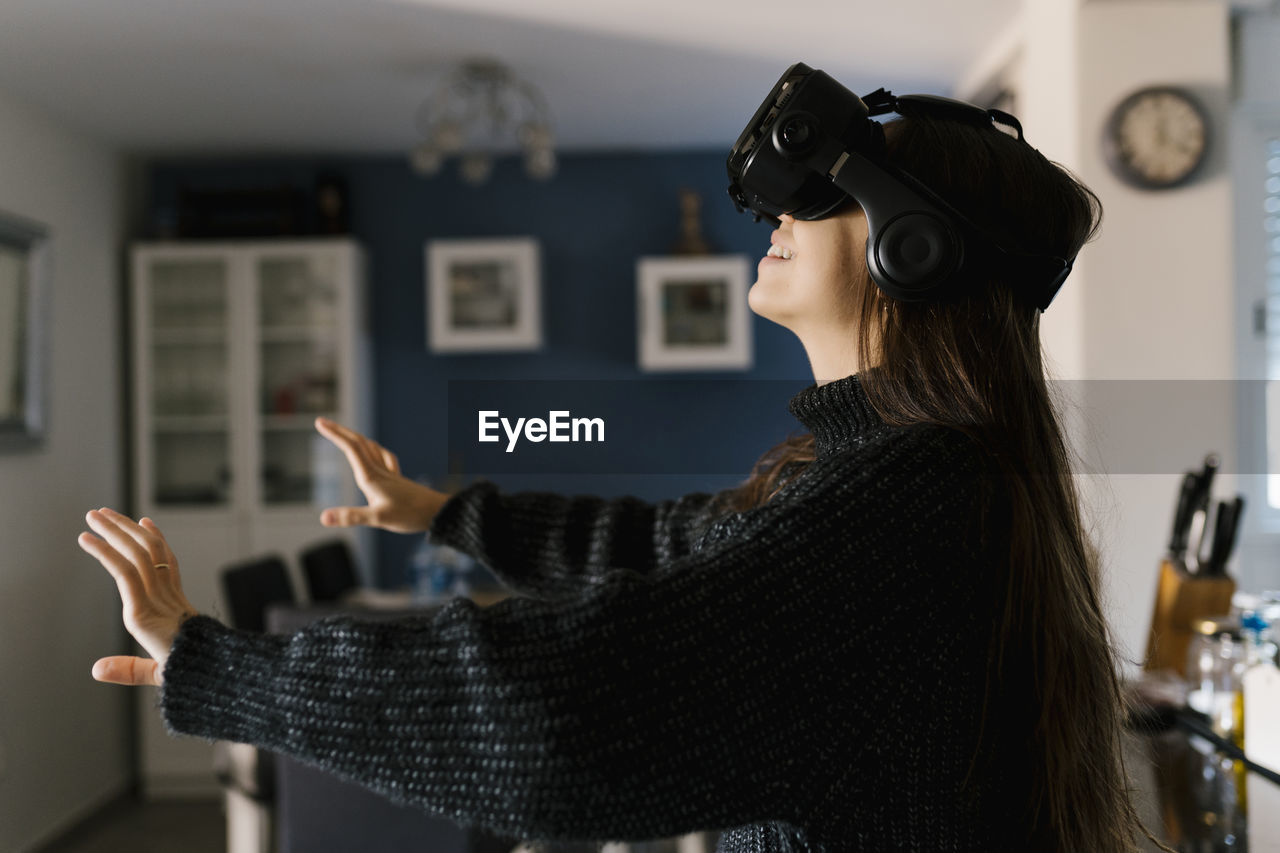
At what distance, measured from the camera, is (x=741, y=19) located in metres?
2.63

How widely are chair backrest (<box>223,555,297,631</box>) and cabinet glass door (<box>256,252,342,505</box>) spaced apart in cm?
100

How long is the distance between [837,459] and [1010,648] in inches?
7.1

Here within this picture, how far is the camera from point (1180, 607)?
1.48 meters

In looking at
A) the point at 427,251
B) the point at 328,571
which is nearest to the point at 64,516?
the point at 328,571

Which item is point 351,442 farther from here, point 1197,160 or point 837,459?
point 1197,160

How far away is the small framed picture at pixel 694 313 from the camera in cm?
389

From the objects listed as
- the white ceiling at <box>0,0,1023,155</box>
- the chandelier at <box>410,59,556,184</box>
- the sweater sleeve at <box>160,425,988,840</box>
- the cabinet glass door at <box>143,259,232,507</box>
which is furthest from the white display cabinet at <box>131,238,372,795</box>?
the sweater sleeve at <box>160,425,988,840</box>

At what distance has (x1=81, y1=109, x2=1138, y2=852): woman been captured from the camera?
→ 53 cm

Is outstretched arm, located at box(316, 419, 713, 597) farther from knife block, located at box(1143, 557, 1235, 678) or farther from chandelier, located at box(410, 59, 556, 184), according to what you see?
chandelier, located at box(410, 59, 556, 184)

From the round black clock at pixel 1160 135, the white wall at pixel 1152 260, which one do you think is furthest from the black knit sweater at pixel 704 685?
the round black clock at pixel 1160 135

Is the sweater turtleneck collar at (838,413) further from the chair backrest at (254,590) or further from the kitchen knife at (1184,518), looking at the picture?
the chair backrest at (254,590)

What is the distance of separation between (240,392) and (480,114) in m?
1.45

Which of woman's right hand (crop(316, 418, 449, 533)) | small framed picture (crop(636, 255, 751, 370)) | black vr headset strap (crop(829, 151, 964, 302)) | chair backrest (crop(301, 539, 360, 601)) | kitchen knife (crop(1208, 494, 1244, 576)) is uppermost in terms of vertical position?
small framed picture (crop(636, 255, 751, 370))

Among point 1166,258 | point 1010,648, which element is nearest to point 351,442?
point 1010,648
